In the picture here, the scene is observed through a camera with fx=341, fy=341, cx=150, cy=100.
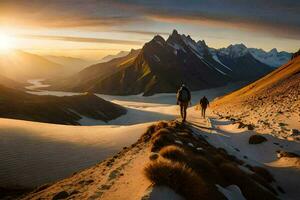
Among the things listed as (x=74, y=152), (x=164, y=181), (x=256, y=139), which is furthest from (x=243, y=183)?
(x=256, y=139)

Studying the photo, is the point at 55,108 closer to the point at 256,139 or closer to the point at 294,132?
the point at 256,139

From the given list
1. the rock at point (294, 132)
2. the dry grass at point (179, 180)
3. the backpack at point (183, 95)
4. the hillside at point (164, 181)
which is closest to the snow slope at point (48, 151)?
the backpack at point (183, 95)

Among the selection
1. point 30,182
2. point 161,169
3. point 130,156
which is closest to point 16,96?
point 30,182

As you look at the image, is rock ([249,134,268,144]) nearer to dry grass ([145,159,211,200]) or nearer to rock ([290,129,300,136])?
rock ([290,129,300,136])

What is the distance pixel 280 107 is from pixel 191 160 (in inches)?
1221

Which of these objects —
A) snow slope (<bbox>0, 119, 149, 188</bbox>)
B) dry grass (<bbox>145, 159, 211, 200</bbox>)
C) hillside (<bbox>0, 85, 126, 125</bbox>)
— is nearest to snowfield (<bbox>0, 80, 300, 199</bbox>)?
snow slope (<bbox>0, 119, 149, 188</bbox>)

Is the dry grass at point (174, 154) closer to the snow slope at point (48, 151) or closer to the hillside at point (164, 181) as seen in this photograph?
the hillside at point (164, 181)

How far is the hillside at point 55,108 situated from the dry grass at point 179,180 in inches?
2357

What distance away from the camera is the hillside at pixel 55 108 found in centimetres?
6796

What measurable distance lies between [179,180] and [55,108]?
239 ft

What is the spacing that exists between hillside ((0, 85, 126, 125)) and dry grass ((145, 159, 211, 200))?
59856 millimetres

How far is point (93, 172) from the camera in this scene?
1270 centimetres

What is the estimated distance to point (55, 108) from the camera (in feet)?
255

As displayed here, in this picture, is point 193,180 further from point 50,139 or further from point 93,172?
point 50,139
